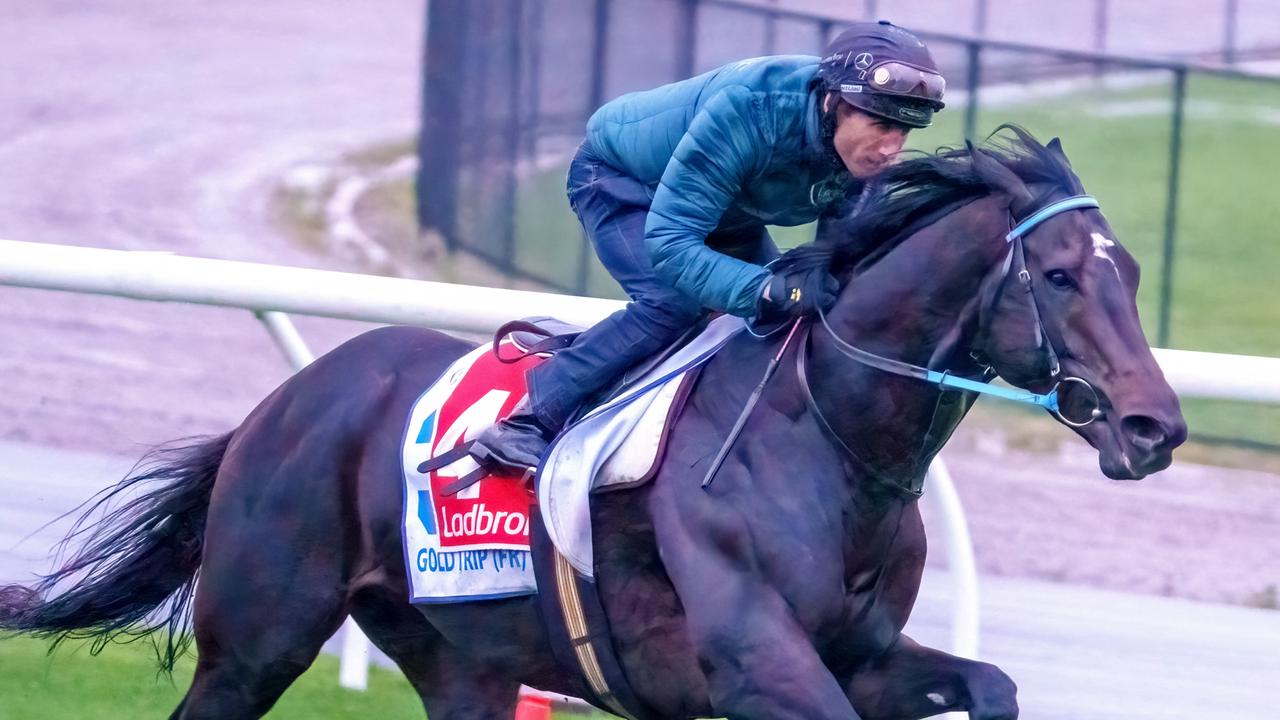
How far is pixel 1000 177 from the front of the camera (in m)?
3.06

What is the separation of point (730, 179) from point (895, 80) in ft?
1.08

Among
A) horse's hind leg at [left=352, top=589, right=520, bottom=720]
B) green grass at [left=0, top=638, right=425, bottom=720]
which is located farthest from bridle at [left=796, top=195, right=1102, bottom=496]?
green grass at [left=0, top=638, right=425, bottom=720]

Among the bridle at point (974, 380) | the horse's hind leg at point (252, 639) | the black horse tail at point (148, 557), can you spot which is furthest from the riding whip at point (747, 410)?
the black horse tail at point (148, 557)

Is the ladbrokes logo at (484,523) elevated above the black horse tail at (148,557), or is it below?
above

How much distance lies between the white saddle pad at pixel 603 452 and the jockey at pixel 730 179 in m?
0.07

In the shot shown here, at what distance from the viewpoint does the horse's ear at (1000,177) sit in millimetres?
3012

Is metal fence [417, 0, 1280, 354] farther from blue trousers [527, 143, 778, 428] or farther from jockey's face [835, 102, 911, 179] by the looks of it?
jockey's face [835, 102, 911, 179]

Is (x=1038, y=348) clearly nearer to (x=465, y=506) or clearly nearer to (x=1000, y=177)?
(x=1000, y=177)

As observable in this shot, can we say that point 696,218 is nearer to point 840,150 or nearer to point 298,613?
point 840,150

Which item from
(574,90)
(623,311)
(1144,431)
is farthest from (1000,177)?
(574,90)

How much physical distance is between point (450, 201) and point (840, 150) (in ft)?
26.2

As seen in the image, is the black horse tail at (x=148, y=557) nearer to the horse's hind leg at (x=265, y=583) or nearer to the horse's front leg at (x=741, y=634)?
the horse's hind leg at (x=265, y=583)

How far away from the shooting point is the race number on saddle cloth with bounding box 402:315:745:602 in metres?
3.30

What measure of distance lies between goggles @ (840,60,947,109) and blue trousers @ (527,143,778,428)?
0.44 meters
